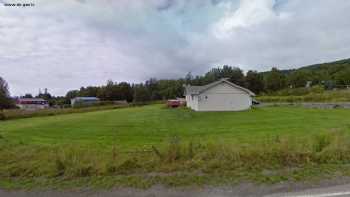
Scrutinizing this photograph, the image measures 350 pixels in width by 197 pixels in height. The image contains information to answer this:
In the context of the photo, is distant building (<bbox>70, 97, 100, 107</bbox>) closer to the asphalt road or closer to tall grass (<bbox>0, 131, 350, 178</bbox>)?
tall grass (<bbox>0, 131, 350, 178</bbox>)

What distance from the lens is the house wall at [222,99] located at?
34.7 m

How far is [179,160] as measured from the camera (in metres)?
6.09

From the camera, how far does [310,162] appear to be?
5.89m

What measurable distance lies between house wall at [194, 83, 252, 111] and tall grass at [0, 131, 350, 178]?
2792 cm

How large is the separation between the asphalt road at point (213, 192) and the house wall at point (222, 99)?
3001 centimetres

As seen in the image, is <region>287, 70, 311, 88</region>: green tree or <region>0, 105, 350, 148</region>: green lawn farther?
<region>287, 70, 311, 88</region>: green tree

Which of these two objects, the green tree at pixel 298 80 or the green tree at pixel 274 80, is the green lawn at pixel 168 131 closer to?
Result: the green tree at pixel 274 80

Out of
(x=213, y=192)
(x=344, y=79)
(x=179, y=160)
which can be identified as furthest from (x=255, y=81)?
(x=213, y=192)

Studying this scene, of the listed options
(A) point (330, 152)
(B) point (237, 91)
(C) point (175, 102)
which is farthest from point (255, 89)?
(A) point (330, 152)

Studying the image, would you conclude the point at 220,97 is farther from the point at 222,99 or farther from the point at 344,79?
the point at 344,79

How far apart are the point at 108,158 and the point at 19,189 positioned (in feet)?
6.15

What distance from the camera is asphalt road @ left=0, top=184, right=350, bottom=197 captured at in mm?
4328

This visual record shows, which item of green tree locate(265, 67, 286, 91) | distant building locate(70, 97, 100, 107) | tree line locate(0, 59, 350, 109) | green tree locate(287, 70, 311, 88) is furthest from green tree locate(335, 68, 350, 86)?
distant building locate(70, 97, 100, 107)

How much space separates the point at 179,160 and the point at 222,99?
97.3 ft
